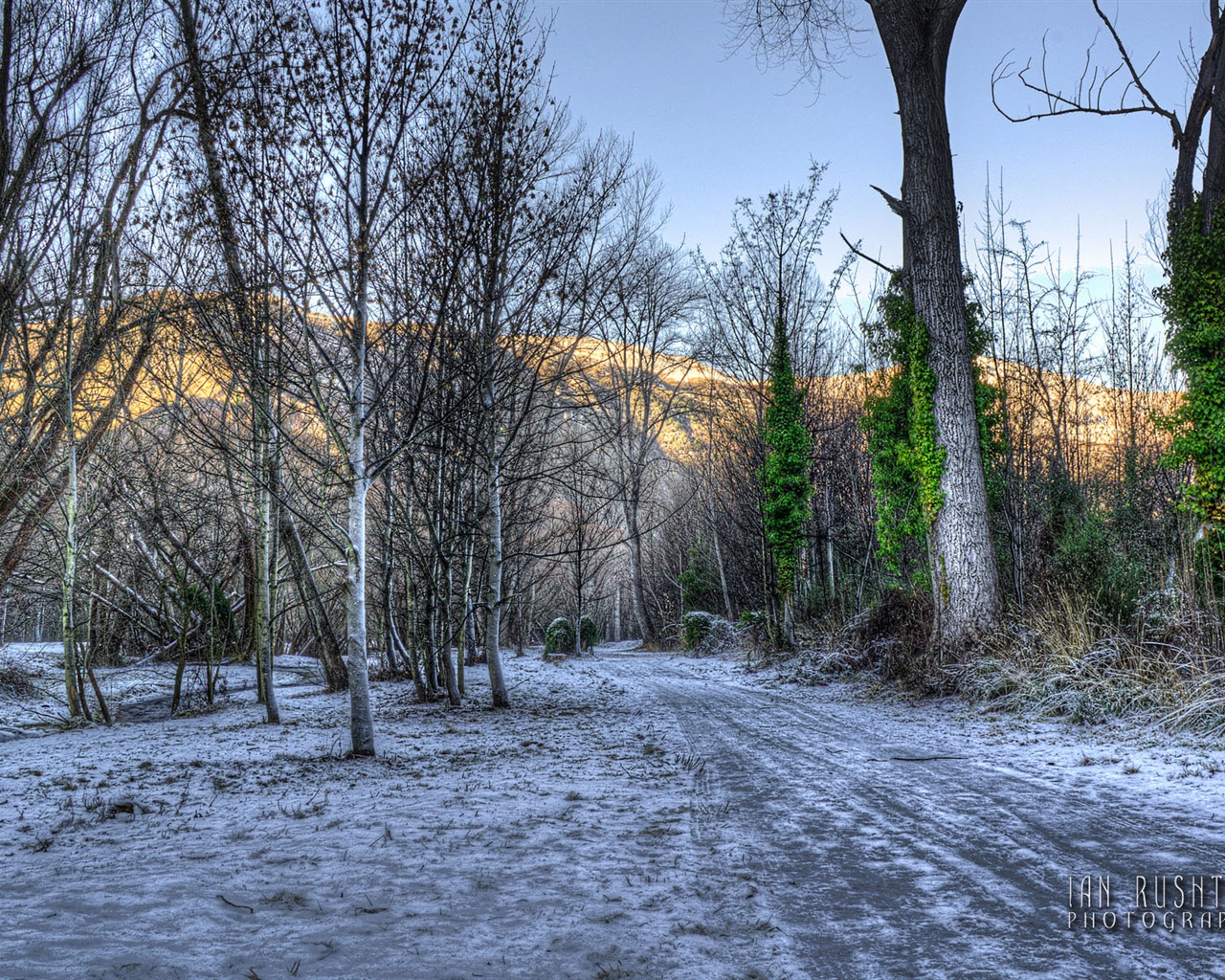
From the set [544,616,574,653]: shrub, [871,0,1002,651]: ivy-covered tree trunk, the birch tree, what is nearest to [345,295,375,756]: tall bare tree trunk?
the birch tree

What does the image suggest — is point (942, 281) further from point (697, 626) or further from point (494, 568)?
point (697, 626)

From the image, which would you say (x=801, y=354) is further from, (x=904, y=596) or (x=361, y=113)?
(x=361, y=113)

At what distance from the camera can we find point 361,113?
5316 millimetres

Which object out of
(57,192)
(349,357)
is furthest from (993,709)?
(57,192)

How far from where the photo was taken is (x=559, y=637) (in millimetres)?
21906

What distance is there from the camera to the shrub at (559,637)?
2144cm

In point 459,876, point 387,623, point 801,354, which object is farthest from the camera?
point 801,354

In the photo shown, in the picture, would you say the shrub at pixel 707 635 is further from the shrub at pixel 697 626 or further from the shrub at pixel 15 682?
the shrub at pixel 15 682

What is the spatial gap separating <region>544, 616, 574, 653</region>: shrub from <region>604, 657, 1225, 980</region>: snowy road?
1617 centimetres

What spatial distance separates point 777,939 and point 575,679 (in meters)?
10.3

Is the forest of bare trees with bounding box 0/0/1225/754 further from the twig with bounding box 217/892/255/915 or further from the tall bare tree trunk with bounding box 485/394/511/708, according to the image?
the twig with bounding box 217/892/255/915

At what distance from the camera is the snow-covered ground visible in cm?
208

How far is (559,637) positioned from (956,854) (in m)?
19.4

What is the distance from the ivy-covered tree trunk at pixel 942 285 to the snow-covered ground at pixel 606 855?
13.3 feet
